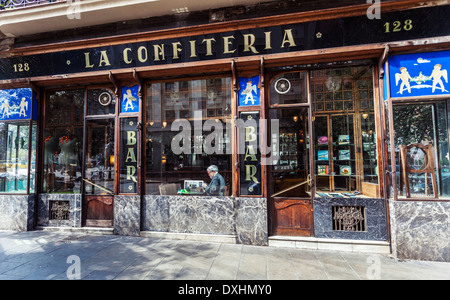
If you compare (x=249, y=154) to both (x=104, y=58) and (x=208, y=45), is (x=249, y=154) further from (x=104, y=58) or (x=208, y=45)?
(x=104, y=58)

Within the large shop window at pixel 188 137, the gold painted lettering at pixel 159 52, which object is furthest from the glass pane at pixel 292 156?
the gold painted lettering at pixel 159 52

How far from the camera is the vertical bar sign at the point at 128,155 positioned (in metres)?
Result: 5.73

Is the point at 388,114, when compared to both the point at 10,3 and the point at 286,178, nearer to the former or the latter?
the point at 286,178

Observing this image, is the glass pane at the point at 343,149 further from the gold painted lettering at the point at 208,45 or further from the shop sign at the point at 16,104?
the shop sign at the point at 16,104

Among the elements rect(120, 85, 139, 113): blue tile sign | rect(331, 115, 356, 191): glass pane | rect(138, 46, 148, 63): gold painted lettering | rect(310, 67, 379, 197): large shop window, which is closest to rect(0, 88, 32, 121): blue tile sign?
rect(120, 85, 139, 113): blue tile sign

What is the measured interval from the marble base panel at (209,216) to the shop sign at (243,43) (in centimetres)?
343

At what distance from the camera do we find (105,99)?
20.1ft

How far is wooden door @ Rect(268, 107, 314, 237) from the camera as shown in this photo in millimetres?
5062

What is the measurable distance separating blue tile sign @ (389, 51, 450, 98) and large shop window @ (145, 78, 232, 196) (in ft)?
11.8

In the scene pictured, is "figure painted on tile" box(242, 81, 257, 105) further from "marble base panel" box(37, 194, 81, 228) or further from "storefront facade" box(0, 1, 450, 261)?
"marble base panel" box(37, 194, 81, 228)

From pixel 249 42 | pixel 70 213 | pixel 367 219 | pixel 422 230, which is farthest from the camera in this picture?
pixel 70 213

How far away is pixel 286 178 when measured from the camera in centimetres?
532

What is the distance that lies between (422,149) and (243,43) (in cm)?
455
